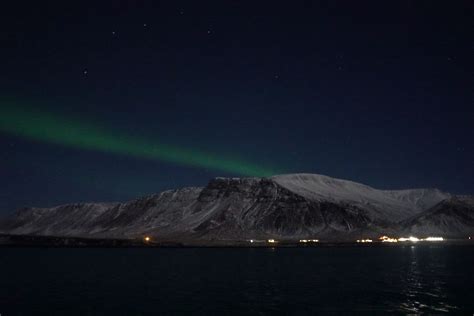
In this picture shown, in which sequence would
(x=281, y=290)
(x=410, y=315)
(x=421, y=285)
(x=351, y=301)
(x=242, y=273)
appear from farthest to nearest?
(x=242, y=273), (x=421, y=285), (x=281, y=290), (x=351, y=301), (x=410, y=315)

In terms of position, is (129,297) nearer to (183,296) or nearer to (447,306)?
(183,296)

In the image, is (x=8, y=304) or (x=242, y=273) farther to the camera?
(x=242, y=273)

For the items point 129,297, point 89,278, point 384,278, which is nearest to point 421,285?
point 384,278

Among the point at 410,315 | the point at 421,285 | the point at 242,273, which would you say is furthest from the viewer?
the point at 242,273

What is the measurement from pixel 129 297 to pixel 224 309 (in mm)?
Result: 17204

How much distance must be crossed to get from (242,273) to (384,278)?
97.1ft

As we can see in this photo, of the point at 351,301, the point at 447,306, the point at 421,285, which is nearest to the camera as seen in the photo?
the point at 447,306

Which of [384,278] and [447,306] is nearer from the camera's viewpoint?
[447,306]

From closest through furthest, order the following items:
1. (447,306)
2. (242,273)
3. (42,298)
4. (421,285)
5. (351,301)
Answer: (447,306), (351,301), (42,298), (421,285), (242,273)

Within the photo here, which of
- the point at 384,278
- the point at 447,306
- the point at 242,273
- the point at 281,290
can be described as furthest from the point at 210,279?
the point at 447,306

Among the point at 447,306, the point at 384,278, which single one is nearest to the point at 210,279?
the point at 384,278

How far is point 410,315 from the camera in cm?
5531

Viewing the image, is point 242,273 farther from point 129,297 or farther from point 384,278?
point 129,297

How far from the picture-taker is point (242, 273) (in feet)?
361
